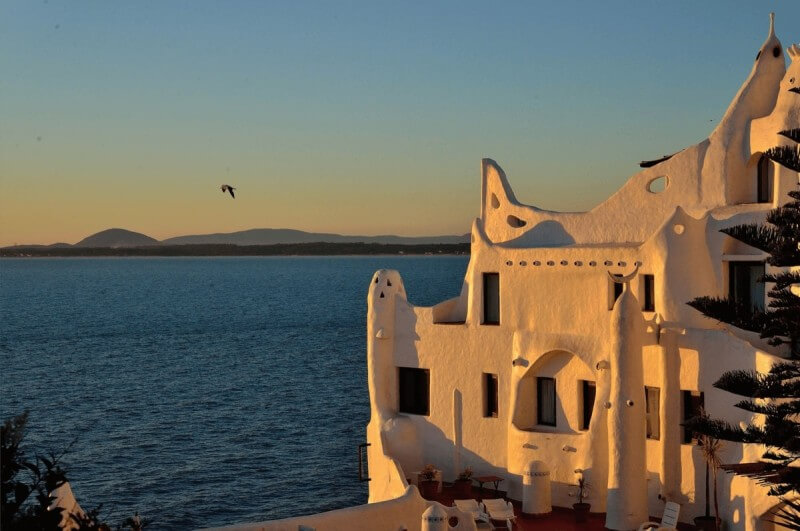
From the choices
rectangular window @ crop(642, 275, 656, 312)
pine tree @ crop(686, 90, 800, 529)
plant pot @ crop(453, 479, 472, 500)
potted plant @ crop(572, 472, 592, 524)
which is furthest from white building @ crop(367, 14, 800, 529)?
pine tree @ crop(686, 90, 800, 529)

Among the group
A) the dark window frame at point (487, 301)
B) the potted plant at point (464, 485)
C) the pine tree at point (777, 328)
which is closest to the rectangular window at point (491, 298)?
the dark window frame at point (487, 301)

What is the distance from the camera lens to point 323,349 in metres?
81.6

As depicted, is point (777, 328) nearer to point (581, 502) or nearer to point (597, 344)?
point (597, 344)

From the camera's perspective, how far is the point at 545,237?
2648 cm

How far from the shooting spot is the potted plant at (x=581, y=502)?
23.3 meters

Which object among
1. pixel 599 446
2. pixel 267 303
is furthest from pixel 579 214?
pixel 267 303

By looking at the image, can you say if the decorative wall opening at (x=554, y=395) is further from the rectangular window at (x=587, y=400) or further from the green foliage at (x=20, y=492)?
the green foliage at (x=20, y=492)

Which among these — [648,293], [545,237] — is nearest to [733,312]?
[648,293]

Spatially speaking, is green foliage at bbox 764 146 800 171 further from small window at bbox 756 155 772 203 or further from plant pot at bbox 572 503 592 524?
plant pot at bbox 572 503 592 524

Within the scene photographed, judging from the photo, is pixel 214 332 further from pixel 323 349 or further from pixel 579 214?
pixel 579 214

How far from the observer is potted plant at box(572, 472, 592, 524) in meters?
23.3

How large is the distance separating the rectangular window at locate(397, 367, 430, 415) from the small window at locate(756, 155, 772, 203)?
29.6 ft

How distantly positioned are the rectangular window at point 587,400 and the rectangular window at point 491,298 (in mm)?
2773

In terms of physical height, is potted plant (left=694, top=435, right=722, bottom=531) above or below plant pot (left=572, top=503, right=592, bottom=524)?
above
